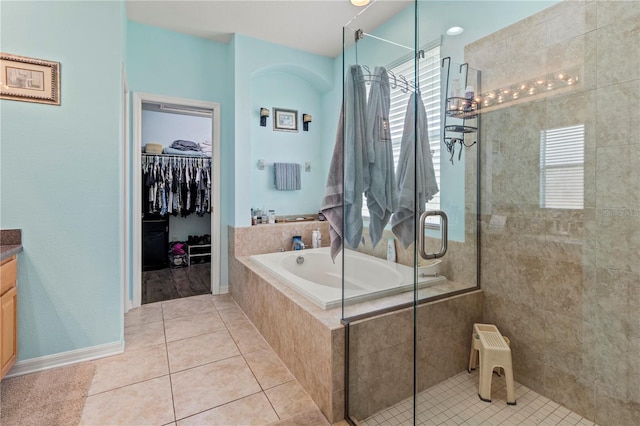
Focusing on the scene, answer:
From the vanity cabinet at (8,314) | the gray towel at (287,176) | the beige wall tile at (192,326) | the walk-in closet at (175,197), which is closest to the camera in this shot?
the vanity cabinet at (8,314)

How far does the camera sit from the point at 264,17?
2.88 meters

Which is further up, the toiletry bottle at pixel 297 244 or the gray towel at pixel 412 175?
the gray towel at pixel 412 175

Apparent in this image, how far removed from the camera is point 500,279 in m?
1.94

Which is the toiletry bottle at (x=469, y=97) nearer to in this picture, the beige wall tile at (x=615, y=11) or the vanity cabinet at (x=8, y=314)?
the beige wall tile at (x=615, y=11)

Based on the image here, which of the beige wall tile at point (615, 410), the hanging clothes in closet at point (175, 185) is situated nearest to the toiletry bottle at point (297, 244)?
the hanging clothes in closet at point (175, 185)

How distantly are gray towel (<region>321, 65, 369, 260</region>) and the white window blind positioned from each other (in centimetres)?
101

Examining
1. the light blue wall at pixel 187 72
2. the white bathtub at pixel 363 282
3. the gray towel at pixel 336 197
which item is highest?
the light blue wall at pixel 187 72

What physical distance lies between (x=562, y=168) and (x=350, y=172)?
115cm

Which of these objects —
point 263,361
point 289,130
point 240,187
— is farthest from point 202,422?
point 289,130

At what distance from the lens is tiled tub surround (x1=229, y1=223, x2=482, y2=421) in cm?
155

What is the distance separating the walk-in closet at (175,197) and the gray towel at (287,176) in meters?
1.64

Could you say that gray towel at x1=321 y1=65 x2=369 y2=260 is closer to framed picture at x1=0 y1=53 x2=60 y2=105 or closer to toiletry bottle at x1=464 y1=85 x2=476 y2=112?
toiletry bottle at x1=464 y1=85 x2=476 y2=112

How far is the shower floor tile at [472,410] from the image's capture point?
1.52 metres

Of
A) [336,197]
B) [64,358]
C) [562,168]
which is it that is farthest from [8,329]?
[562,168]
